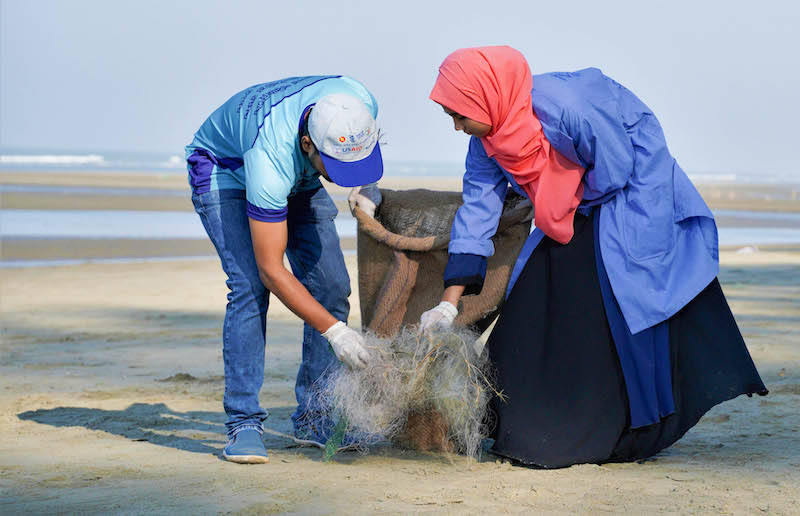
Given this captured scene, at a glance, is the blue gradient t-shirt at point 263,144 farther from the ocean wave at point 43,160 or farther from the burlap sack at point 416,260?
the ocean wave at point 43,160

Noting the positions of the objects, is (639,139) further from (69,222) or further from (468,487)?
(69,222)

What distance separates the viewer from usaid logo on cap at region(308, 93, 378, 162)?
300 centimetres

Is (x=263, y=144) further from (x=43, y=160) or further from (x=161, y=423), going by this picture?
(x=43, y=160)

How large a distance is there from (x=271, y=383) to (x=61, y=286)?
4463 millimetres

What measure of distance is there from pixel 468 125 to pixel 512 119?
0.16 metres

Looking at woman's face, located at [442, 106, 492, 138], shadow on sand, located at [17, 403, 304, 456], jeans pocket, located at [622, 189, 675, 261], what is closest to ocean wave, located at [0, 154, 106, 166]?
shadow on sand, located at [17, 403, 304, 456]

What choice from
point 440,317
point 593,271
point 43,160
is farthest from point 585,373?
point 43,160

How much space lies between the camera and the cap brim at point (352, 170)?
10.1 feet

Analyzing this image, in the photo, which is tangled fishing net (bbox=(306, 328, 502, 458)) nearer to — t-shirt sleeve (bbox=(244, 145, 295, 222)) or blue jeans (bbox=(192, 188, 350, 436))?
blue jeans (bbox=(192, 188, 350, 436))

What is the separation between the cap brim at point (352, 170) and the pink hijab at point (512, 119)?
1.13 feet

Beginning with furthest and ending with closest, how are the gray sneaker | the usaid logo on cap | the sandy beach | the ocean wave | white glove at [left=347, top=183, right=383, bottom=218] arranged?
the ocean wave < white glove at [left=347, top=183, right=383, bottom=218] < the gray sneaker < the usaid logo on cap < the sandy beach

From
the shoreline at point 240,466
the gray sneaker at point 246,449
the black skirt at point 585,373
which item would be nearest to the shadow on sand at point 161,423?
the shoreline at point 240,466

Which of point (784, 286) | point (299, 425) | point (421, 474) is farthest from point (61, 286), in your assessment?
point (784, 286)

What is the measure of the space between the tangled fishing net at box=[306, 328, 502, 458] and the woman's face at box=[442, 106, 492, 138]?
2.52ft
